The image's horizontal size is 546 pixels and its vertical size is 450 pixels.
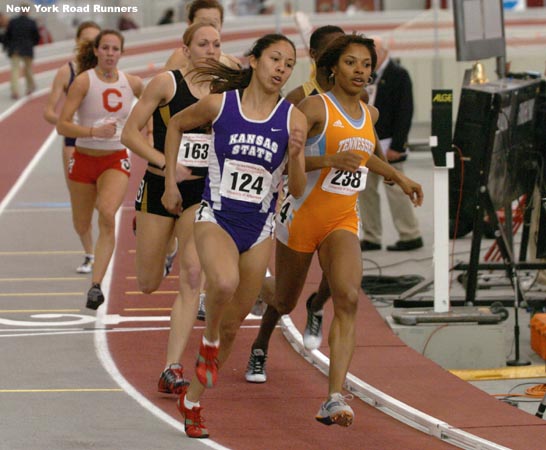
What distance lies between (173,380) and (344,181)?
5.19 feet

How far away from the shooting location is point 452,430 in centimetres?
765

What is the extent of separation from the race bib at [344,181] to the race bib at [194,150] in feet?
3.52

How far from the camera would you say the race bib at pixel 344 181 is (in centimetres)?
816

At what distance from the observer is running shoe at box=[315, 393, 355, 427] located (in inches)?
288

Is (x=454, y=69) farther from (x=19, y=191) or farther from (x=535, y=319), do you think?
(x=535, y=319)

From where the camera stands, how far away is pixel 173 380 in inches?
330

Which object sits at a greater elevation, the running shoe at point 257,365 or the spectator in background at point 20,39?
the running shoe at point 257,365

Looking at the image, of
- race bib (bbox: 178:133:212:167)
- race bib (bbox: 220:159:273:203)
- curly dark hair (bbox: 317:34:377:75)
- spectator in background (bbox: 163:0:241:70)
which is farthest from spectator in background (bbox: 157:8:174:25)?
race bib (bbox: 220:159:273:203)

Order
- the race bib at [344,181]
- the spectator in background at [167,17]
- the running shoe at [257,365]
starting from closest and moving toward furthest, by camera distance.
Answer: the race bib at [344,181] → the running shoe at [257,365] → the spectator in background at [167,17]

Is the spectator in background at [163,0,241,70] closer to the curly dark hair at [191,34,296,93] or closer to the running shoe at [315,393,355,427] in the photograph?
the curly dark hair at [191,34,296,93]

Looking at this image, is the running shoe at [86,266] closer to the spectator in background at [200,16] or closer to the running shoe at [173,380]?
the spectator in background at [200,16]

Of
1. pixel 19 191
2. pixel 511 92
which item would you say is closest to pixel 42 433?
pixel 511 92

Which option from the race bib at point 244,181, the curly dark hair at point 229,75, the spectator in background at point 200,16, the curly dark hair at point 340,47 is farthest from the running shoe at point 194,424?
the spectator in background at point 200,16

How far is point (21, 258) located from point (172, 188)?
22.5ft
